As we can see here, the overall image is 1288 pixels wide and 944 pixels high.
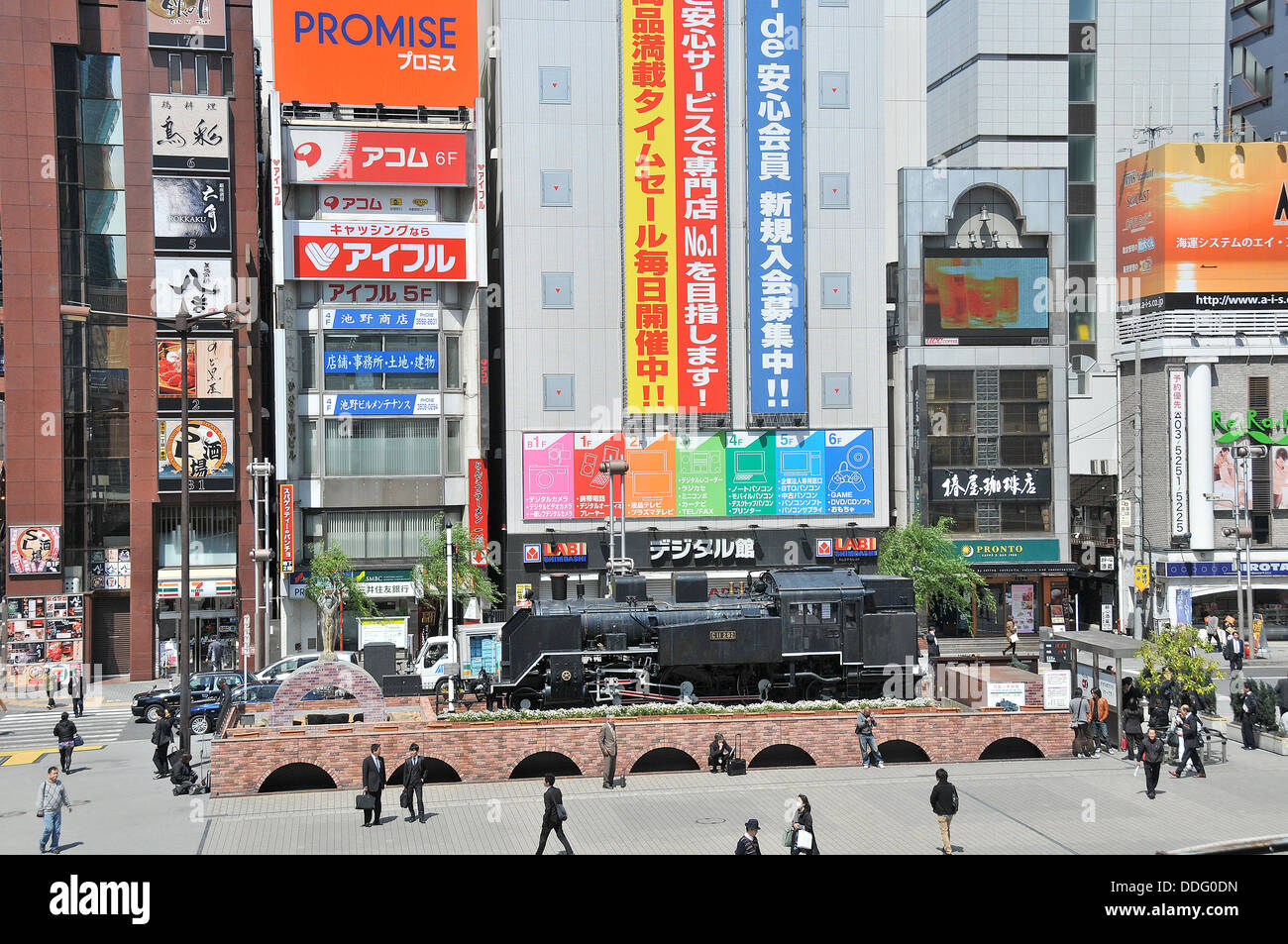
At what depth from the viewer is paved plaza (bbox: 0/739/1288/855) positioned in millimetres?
21797

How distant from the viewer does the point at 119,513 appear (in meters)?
51.6

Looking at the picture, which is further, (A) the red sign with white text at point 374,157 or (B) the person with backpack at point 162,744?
(A) the red sign with white text at point 374,157

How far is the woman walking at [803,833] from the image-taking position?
18062mm

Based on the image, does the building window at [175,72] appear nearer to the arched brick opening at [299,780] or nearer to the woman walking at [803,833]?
the arched brick opening at [299,780]

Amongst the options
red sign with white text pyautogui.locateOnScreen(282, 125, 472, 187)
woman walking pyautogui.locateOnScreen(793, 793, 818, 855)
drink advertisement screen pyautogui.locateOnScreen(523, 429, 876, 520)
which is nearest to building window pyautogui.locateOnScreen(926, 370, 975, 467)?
drink advertisement screen pyautogui.locateOnScreen(523, 429, 876, 520)

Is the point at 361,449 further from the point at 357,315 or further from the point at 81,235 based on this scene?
the point at 81,235

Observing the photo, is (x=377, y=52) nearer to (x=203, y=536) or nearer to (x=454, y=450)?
(x=454, y=450)

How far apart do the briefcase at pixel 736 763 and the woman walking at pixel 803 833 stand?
839 centimetres

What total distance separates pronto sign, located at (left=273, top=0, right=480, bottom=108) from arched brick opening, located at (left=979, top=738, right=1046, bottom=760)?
38.0 m

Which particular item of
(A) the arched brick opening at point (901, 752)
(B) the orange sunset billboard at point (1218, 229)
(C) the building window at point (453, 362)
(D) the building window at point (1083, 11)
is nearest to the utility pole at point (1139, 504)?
(B) the orange sunset billboard at point (1218, 229)

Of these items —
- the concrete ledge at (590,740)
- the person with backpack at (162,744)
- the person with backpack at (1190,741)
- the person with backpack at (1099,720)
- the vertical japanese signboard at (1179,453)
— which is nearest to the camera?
the concrete ledge at (590,740)

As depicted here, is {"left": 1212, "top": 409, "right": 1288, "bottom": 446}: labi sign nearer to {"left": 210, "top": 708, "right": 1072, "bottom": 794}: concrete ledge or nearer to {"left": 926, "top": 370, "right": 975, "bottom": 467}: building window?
{"left": 926, "top": 370, "right": 975, "bottom": 467}: building window

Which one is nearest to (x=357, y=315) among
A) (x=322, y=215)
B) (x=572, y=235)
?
(x=322, y=215)

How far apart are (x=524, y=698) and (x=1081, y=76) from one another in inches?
2251
